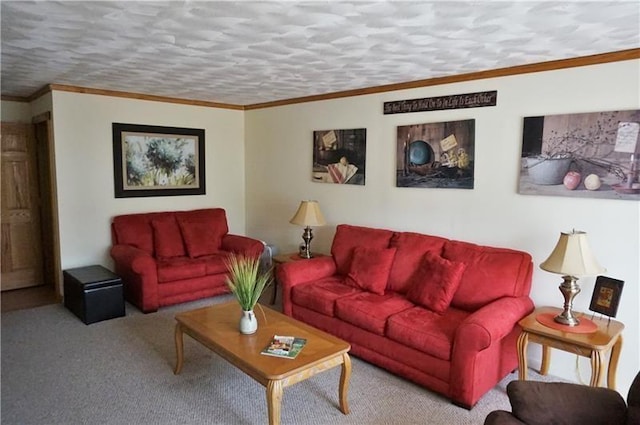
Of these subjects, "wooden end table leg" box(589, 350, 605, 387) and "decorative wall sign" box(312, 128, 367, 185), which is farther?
"decorative wall sign" box(312, 128, 367, 185)

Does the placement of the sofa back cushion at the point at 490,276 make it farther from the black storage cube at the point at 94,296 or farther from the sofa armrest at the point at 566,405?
the black storage cube at the point at 94,296

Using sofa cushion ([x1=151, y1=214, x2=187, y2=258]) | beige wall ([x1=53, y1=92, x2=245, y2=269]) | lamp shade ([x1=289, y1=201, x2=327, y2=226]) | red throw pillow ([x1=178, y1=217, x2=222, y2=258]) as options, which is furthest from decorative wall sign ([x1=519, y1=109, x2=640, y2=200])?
beige wall ([x1=53, y1=92, x2=245, y2=269])

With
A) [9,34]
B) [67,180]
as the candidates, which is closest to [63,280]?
[67,180]

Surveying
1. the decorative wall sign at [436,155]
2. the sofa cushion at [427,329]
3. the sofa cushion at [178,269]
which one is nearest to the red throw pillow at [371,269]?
the sofa cushion at [427,329]

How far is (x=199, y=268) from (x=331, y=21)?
312 cm

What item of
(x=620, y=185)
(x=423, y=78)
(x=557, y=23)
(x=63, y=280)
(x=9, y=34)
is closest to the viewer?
(x=557, y=23)

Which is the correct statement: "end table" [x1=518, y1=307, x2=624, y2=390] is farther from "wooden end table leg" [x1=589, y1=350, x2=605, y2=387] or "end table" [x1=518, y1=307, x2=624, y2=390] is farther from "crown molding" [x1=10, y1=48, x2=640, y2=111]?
"crown molding" [x1=10, y1=48, x2=640, y2=111]

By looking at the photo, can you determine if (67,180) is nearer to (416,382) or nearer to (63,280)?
(63,280)

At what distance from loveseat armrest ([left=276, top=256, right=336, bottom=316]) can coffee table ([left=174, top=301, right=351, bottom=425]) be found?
2.29 feet

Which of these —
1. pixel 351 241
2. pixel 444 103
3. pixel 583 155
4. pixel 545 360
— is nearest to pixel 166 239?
pixel 351 241

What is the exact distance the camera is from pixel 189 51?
3.04 metres

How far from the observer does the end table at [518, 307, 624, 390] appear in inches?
97.8

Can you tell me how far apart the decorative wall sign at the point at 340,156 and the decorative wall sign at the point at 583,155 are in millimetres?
1654

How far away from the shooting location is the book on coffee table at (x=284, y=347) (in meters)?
2.47
